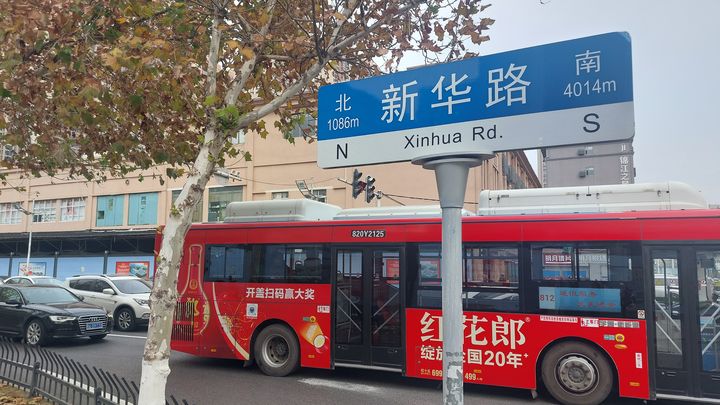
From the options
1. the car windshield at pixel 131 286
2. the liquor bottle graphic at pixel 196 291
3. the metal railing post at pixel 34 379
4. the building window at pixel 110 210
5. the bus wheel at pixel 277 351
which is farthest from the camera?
the building window at pixel 110 210

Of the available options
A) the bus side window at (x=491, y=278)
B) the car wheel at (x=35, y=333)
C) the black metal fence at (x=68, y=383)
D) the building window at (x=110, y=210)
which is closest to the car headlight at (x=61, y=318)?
the car wheel at (x=35, y=333)

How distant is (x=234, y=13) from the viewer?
5.63 metres

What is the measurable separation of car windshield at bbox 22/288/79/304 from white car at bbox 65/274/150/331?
5.78 ft

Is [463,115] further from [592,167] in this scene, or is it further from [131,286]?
[592,167]

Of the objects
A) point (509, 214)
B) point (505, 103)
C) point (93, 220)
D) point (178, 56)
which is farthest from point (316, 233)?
point (93, 220)

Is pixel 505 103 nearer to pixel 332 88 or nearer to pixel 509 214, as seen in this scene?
pixel 332 88

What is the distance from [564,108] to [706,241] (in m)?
6.18

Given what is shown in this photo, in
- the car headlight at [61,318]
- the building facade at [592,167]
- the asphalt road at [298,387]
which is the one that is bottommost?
the asphalt road at [298,387]

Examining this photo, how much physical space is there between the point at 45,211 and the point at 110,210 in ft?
23.1

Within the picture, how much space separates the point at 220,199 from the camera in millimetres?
30344

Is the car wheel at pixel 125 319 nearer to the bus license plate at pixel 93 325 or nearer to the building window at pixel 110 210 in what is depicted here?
the bus license plate at pixel 93 325

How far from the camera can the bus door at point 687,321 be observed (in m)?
6.90

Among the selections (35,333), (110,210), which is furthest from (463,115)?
(110,210)

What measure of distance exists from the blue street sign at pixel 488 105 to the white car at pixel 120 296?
1413cm
